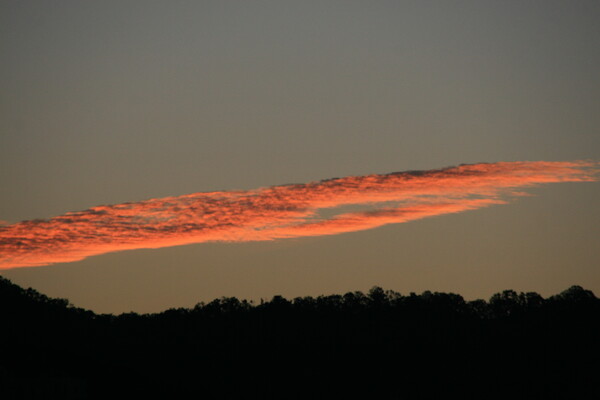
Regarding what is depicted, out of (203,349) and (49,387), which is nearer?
(49,387)

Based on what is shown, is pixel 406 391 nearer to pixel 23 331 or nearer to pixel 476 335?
pixel 476 335

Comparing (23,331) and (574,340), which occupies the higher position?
(23,331)

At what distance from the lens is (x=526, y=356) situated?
584 ft

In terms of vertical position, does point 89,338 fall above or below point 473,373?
above

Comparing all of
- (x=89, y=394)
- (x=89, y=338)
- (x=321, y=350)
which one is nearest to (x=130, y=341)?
(x=89, y=338)

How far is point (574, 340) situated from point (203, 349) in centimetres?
7974

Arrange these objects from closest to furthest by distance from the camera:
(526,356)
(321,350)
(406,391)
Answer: (406,391) → (526,356) → (321,350)

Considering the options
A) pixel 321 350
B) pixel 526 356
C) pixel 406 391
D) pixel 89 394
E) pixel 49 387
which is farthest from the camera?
pixel 321 350

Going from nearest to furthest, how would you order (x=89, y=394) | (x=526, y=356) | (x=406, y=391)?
1. (x=89, y=394)
2. (x=406, y=391)
3. (x=526, y=356)

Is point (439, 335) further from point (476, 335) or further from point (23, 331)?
point (23, 331)

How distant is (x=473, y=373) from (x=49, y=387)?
3705 inches

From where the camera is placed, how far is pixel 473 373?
17162 cm

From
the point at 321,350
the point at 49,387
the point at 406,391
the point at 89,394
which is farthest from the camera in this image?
the point at 321,350

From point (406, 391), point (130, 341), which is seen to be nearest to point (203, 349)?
point (130, 341)
